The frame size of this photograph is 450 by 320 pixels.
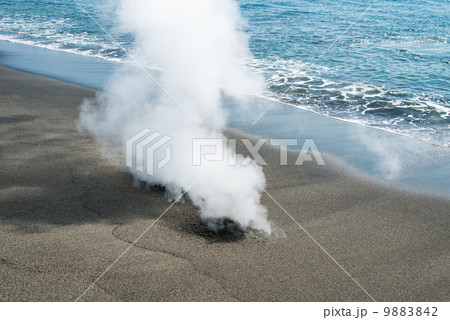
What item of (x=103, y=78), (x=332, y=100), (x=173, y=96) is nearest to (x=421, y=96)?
(x=332, y=100)

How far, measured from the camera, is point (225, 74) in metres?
8.30

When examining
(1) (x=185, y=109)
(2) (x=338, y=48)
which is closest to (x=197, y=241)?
(1) (x=185, y=109)

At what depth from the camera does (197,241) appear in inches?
137

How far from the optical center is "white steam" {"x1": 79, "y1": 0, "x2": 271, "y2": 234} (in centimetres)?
393

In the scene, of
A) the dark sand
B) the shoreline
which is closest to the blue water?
the shoreline

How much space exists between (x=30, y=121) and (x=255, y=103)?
13.0 feet

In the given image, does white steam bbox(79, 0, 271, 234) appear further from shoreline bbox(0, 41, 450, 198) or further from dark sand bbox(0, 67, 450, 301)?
shoreline bbox(0, 41, 450, 198)

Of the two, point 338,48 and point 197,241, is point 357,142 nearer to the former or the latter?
point 197,241

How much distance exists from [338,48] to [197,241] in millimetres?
10510

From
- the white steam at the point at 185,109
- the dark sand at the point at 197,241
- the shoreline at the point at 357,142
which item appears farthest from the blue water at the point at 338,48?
the dark sand at the point at 197,241

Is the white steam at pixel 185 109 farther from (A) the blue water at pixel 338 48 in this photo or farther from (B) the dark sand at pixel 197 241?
(A) the blue water at pixel 338 48

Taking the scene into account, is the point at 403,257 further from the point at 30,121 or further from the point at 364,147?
the point at 30,121

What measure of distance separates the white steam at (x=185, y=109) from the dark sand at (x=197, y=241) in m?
0.22

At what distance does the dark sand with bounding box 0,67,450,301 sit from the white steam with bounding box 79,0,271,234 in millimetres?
215
